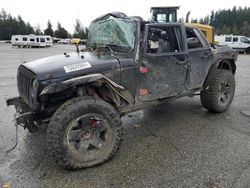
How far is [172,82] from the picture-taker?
4324 millimetres

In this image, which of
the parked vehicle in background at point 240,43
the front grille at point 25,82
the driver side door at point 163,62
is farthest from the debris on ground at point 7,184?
the parked vehicle in background at point 240,43

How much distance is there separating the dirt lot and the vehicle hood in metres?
1.26

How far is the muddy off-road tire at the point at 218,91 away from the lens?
17.1ft

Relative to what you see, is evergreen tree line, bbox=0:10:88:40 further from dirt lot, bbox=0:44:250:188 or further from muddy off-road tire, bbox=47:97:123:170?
muddy off-road tire, bbox=47:97:123:170

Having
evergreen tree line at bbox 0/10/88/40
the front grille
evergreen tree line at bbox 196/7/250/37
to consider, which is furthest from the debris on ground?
evergreen tree line at bbox 196/7/250/37

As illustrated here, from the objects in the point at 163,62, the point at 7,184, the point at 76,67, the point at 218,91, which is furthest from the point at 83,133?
the point at 218,91

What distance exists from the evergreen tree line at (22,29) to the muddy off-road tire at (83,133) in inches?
2694

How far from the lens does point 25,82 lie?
369cm

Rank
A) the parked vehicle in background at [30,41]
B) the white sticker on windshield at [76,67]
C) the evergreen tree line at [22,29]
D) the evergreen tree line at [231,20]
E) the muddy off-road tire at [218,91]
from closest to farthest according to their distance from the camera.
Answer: the white sticker on windshield at [76,67]
the muddy off-road tire at [218,91]
the parked vehicle in background at [30,41]
the evergreen tree line at [231,20]
the evergreen tree line at [22,29]

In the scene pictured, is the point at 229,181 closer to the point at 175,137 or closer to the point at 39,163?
the point at 175,137

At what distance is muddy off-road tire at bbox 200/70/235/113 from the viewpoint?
17.1ft

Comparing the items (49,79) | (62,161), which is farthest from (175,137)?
(49,79)

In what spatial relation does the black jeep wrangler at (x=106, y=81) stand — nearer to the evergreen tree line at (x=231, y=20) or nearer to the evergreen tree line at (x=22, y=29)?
the evergreen tree line at (x=22, y=29)

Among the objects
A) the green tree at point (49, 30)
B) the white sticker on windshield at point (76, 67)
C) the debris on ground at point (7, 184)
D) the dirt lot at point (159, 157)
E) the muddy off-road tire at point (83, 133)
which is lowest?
the dirt lot at point (159, 157)
